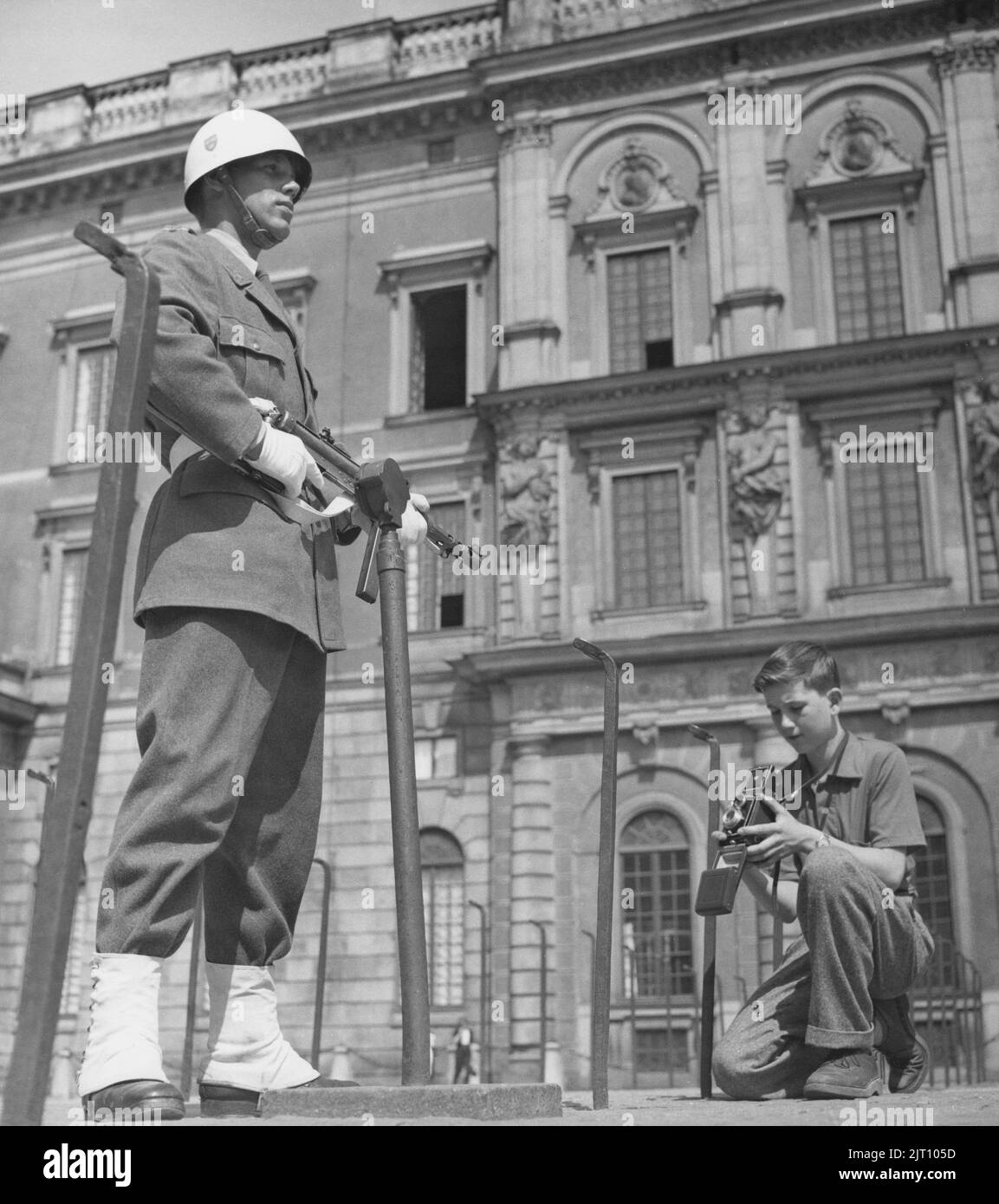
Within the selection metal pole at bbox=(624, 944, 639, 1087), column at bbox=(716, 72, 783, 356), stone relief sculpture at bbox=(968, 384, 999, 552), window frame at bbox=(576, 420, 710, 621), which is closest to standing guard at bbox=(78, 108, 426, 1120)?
metal pole at bbox=(624, 944, 639, 1087)

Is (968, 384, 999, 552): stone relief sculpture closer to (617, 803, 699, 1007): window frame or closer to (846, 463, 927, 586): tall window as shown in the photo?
(846, 463, 927, 586): tall window

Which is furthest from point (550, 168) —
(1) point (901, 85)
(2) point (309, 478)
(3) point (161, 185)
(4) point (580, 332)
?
(2) point (309, 478)

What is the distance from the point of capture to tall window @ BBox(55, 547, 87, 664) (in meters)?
24.7

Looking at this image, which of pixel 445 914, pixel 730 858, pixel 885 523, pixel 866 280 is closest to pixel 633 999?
pixel 445 914

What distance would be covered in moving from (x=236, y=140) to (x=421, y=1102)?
2814 mm

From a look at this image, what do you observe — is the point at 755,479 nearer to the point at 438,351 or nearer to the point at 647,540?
the point at 647,540

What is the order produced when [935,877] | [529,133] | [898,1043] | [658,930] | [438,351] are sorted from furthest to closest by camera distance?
[438,351]
[529,133]
[658,930]
[935,877]
[898,1043]

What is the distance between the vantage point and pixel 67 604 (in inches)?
981

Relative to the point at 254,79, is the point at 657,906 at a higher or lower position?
lower

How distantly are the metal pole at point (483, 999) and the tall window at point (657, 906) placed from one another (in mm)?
2006

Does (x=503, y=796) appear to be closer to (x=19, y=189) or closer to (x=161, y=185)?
(x=161, y=185)

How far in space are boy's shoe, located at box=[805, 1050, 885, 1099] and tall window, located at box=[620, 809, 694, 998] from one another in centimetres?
1563

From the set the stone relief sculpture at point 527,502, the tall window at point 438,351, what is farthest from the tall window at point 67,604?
the stone relief sculpture at point 527,502
